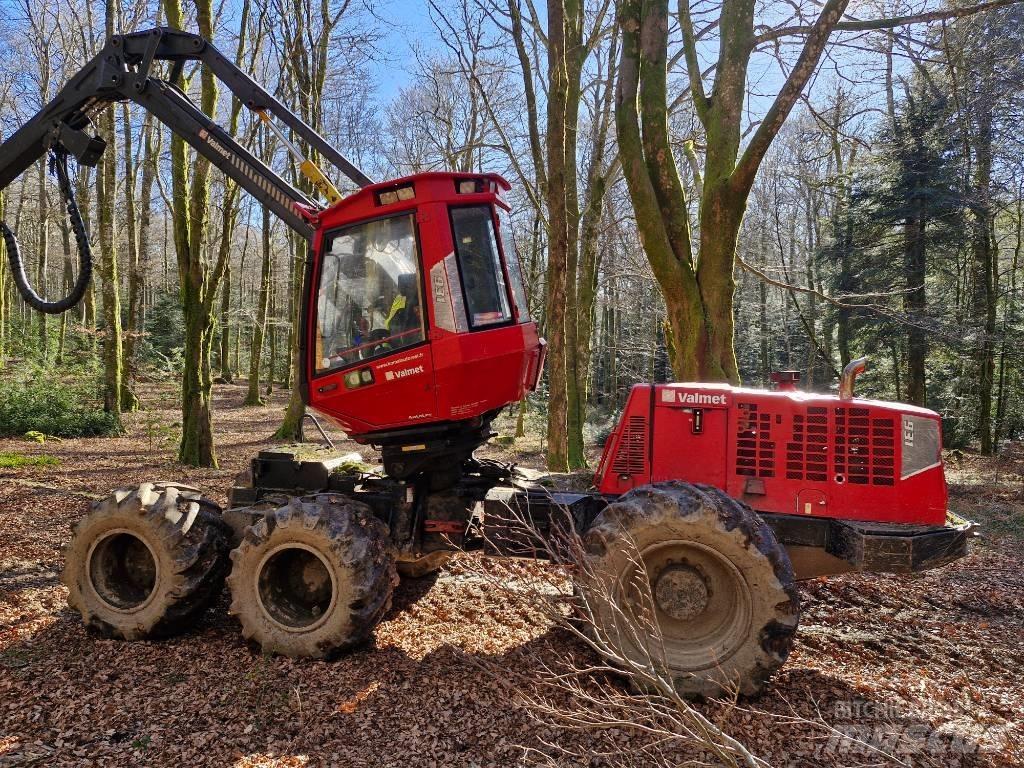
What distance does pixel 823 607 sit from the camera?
5.92 metres

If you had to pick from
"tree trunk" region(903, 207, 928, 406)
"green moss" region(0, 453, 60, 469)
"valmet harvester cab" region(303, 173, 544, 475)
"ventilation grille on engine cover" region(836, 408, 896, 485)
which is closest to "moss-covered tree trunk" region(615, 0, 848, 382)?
"ventilation grille on engine cover" region(836, 408, 896, 485)

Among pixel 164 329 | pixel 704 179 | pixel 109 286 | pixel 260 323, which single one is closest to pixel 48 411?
pixel 109 286

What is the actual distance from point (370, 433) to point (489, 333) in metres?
1.31

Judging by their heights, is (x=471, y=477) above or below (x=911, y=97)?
below

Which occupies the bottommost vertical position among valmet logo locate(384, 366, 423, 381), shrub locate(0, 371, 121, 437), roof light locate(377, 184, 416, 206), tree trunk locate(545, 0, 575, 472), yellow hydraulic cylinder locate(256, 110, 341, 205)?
shrub locate(0, 371, 121, 437)

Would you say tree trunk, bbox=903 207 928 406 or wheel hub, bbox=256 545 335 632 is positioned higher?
tree trunk, bbox=903 207 928 406

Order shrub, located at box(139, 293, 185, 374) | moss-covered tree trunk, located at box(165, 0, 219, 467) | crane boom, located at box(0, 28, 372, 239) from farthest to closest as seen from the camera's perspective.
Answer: shrub, located at box(139, 293, 185, 374), moss-covered tree trunk, located at box(165, 0, 219, 467), crane boom, located at box(0, 28, 372, 239)

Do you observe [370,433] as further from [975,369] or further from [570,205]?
[975,369]

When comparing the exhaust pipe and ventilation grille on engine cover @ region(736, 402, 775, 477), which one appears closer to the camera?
the exhaust pipe

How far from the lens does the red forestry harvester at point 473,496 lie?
423 cm

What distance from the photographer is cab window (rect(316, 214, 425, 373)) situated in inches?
189

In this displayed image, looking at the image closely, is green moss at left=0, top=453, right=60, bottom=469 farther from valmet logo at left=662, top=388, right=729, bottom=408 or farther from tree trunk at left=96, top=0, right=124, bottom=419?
valmet logo at left=662, top=388, right=729, bottom=408

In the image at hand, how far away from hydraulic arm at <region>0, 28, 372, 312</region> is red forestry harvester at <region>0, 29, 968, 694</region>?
0.31m

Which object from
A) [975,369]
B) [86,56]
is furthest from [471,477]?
[86,56]
